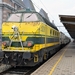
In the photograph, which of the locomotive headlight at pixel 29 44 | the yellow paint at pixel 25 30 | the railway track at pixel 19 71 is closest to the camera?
the locomotive headlight at pixel 29 44

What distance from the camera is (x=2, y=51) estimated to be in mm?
12664

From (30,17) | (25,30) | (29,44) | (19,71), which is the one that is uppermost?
(30,17)

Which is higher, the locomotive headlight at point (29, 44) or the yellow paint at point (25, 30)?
the yellow paint at point (25, 30)

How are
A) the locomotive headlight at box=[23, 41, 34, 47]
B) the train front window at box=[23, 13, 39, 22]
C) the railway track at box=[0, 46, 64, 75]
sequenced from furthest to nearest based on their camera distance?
the train front window at box=[23, 13, 39, 22], the railway track at box=[0, 46, 64, 75], the locomotive headlight at box=[23, 41, 34, 47]

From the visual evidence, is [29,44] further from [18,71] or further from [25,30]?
[18,71]

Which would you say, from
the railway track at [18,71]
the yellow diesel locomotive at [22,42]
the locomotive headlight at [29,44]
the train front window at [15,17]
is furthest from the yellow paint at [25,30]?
the railway track at [18,71]

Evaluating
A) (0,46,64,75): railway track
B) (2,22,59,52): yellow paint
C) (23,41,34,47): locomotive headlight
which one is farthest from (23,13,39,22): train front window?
(0,46,64,75): railway track

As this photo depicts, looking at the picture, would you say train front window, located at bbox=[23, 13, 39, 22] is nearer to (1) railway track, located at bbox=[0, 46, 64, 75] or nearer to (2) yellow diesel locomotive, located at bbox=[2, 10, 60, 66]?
(2) yellow diesel locomotive, located at bbox=[2, 10, 60, 66]

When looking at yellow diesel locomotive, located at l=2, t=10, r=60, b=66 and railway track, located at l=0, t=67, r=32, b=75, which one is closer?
yellow diesel locomotive, located at l=2, t=10, r=60, b=66

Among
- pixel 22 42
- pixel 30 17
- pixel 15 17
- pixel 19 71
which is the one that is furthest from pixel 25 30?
pixel 19 71

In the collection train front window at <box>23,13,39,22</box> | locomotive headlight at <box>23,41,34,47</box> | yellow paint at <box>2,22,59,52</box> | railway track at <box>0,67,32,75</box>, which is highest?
train front window at <box>23,13,39,22</box>

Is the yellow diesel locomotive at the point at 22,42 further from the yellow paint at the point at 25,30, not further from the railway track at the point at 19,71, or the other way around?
the railway track at the point at 19,71

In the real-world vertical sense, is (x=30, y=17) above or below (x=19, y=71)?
above

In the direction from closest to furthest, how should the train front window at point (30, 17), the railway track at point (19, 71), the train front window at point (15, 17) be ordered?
the railway track at point (19, 71) < the train front window at point (30, 17) < the train front window at point (15, 17)
